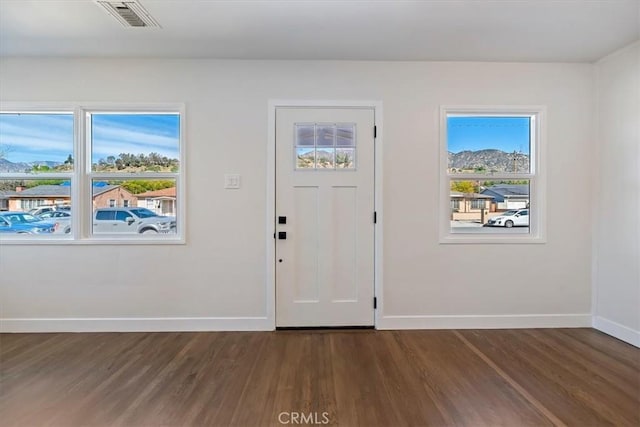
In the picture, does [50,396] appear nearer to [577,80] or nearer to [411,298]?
[411,298]

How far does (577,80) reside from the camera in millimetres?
3133

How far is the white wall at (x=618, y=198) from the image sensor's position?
276 centimetres

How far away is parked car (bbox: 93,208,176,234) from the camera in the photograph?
3.13 metres

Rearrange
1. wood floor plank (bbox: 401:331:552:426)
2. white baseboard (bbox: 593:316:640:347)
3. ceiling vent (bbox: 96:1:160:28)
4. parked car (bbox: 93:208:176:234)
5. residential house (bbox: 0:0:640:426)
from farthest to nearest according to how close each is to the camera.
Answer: parked car (bbox: 93:208:176:234) → residential house (bbox: 0:0:640:426) → white baseboard (bbox: 593:316:640:347) → ceiling vent (bbox: 96:1:160:28) → wood floor plank (bbox: 401:331:552:426)

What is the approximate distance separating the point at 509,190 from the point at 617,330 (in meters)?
1.58

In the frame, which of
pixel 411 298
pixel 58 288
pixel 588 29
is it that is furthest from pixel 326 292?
pixel 588 29

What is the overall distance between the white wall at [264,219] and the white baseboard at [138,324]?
14mm

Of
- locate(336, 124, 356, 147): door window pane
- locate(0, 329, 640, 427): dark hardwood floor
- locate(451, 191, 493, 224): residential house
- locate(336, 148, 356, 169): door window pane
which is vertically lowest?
locate(0, 329, 640, 427): dark hardwood floor

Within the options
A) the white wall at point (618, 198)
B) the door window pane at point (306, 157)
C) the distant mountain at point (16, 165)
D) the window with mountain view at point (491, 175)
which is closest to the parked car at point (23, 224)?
the distant mountain at point (16, 165)

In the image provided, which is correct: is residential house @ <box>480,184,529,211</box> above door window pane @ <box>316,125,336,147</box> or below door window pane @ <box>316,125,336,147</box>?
below

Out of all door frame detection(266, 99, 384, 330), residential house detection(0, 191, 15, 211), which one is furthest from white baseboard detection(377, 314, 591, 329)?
residential house detection(0, 191, 15, 211)

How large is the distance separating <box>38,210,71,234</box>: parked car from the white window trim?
12.2 ft

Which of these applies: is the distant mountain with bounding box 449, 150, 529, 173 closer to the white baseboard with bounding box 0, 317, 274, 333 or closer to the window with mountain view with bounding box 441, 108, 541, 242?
the window with mountain view with bounding box 441, 108, 541, 242

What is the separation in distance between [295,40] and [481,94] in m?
1.90
